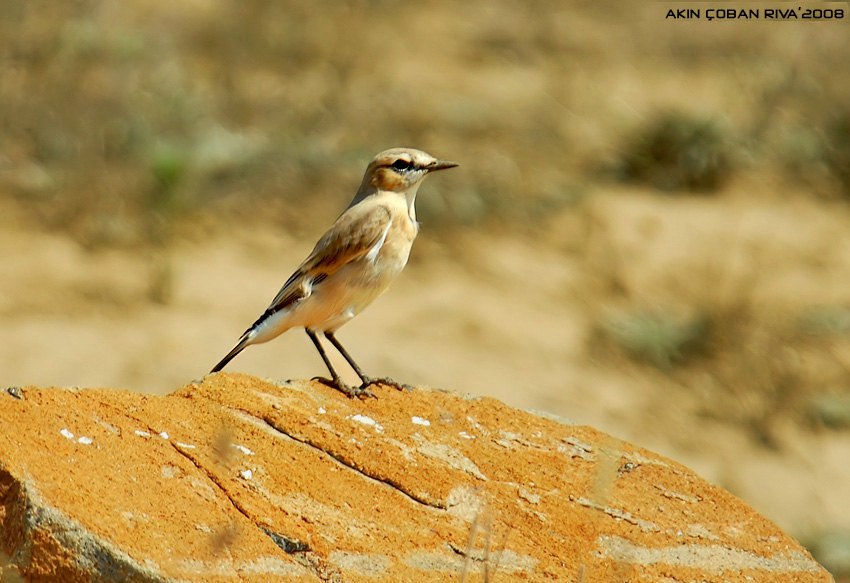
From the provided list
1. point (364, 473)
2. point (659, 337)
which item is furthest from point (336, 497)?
point (659, 337)

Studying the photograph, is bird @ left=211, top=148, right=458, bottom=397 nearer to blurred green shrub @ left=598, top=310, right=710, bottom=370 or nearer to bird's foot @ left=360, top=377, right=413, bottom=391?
bird's foot @ left=360, top=377, right=413, bottom=391

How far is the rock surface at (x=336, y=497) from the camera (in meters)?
3.48

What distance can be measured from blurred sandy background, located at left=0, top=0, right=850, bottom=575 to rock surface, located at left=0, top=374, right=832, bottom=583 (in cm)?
444

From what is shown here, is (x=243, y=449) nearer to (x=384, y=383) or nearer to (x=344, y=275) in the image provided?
(x=384, y=383)

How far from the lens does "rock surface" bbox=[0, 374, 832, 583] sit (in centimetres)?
348

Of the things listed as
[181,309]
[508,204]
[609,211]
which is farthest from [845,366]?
[181,309]

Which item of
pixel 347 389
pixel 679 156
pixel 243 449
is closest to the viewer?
pixel 243 449

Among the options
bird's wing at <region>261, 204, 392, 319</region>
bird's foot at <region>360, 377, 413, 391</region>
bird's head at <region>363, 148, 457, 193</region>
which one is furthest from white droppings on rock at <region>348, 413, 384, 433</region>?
bird's head at <region>363, 148, 457, 193</region>

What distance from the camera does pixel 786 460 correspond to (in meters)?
9.68

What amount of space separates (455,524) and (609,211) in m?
8.59

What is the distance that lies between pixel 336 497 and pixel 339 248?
72.1 inches

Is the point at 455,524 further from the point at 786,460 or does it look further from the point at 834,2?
the point at 834,2

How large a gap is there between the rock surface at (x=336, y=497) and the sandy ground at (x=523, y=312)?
4.52m

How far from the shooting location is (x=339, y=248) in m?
5.67
